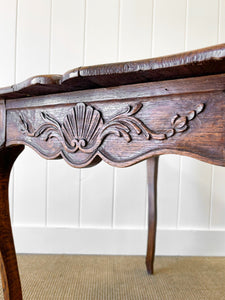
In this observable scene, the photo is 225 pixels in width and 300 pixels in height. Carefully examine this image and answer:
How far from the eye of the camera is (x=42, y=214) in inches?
52.9

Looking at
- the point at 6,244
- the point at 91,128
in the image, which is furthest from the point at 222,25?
the point at 6,244

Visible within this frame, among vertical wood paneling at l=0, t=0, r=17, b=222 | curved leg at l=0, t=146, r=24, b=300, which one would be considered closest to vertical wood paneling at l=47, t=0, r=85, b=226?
vertical wood paneling at l=0, t=0, r=17, b=222

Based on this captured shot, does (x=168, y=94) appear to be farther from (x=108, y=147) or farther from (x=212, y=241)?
(x=212, y=241)

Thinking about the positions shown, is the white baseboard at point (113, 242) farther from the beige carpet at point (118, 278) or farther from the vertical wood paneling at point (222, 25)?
the vertical wood paneling at point (222, 25)

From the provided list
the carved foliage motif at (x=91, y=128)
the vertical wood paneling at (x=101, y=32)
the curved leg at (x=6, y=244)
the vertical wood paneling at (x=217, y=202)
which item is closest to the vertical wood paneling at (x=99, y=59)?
the vertical wood paneling at (x=101, y=32)

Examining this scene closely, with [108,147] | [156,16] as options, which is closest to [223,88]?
[108,147]

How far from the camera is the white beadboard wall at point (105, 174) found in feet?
4.35

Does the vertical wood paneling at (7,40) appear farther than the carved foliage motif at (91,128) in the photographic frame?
Yes

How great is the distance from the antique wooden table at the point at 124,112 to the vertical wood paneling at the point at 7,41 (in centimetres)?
77

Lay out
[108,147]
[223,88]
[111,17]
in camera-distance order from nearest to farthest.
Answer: [223,88], [108,147], [111,17]

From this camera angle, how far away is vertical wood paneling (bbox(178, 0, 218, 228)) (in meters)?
1.32

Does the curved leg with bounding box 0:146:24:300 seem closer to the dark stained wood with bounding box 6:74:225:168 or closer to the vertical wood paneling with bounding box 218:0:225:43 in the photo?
the dark stained wood with bounding box 6:74:225:168

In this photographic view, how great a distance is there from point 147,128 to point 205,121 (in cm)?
9

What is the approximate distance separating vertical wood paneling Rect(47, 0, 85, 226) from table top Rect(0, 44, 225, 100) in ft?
2.72
